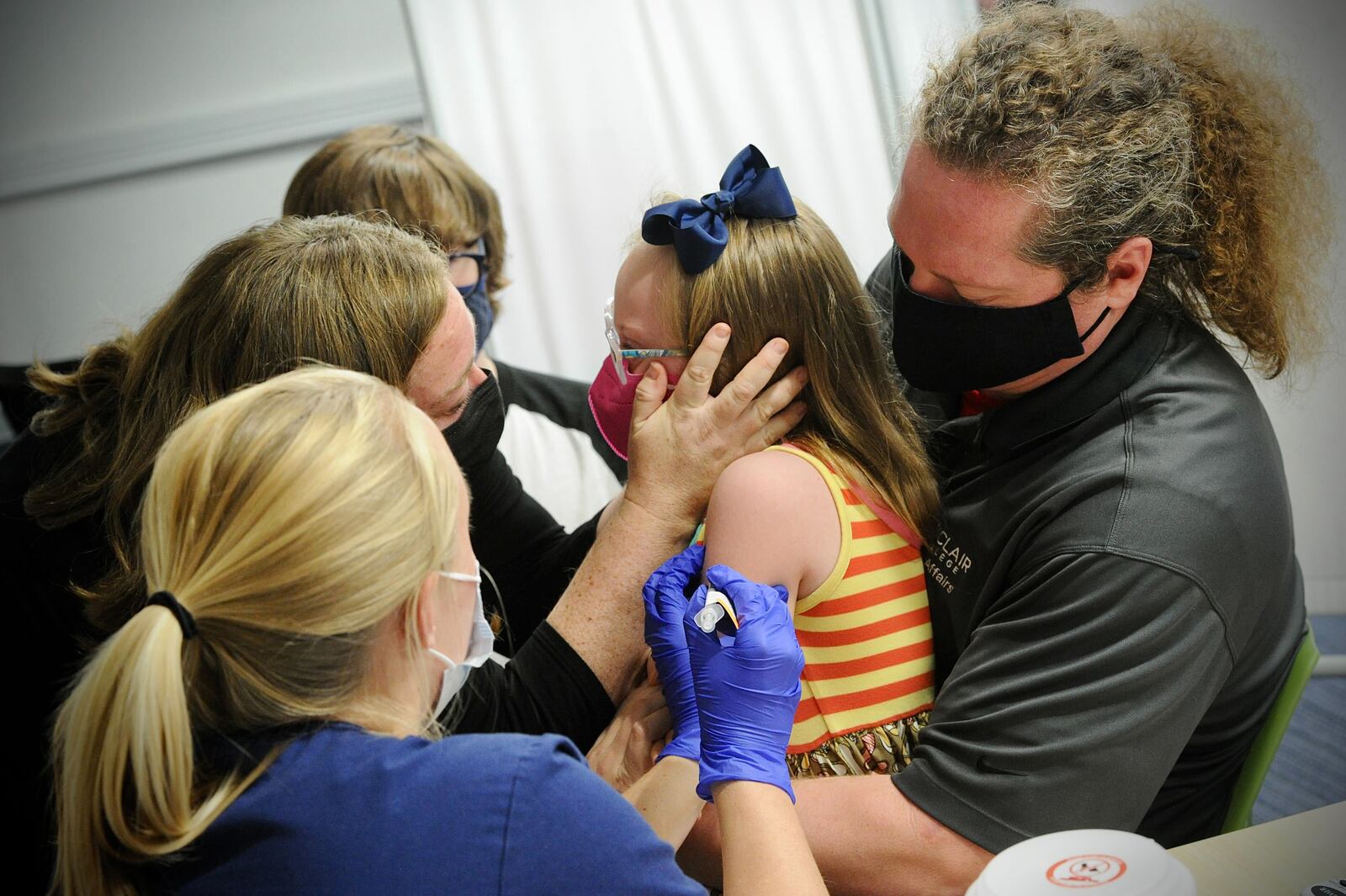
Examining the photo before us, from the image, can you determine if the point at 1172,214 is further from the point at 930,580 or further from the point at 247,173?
the point at 247,173

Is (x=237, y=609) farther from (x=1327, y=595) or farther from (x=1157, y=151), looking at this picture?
(x=1327, y=595)

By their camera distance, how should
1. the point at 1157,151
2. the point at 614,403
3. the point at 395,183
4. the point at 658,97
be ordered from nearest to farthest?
the point at 1157,151 < the point at 614,403 < the point at 395,183 < the point at 658,97

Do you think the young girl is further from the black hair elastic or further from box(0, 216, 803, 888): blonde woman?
the black hair elastic

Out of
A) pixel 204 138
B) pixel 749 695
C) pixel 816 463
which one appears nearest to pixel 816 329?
pixel 816 463

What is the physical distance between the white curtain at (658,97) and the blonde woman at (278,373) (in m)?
1.65

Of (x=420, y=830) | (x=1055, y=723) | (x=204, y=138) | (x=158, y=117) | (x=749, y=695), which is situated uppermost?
(x=158, y=117)

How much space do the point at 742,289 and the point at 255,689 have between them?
0.98 m

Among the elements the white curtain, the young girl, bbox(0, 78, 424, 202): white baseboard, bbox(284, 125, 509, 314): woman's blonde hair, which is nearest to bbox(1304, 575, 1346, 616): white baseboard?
the white curtain

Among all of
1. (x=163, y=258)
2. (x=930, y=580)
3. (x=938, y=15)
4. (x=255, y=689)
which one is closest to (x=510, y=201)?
(x=938, y=15)

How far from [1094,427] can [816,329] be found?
0.45 metres

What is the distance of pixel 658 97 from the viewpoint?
10.8ft

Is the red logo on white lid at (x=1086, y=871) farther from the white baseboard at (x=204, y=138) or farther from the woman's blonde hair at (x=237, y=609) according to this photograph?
the white baseboard at (x=204, y=138)

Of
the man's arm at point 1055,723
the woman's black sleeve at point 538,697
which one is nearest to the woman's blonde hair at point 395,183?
the woman's black sleeve at point 538,697

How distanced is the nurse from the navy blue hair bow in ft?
0.66
